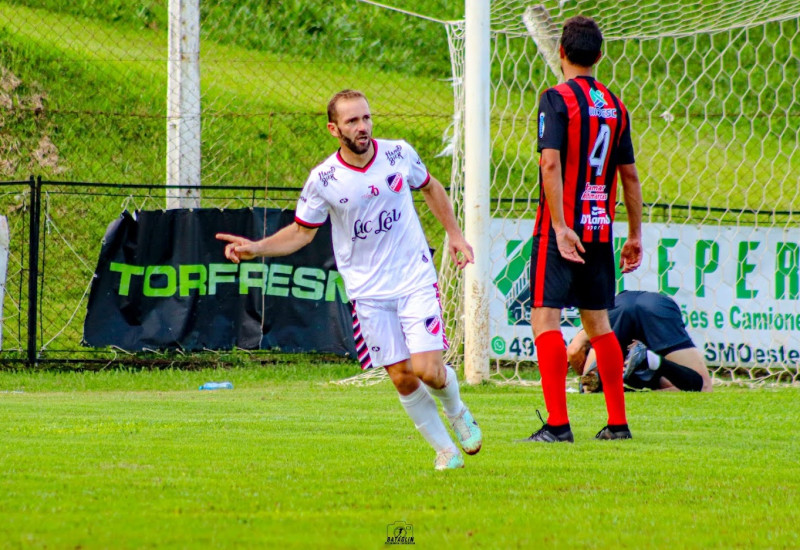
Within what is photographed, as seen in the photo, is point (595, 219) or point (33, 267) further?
point (33, 267)

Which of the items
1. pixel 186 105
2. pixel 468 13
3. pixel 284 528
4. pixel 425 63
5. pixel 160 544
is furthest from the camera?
pixel 425 63

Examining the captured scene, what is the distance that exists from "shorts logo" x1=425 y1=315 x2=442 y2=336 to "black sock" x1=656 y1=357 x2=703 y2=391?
15.3 feet

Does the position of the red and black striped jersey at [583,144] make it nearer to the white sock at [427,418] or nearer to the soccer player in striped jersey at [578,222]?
the soccer player in striped jersey at [578,222]

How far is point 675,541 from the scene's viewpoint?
356 cm

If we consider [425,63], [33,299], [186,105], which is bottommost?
[33,299]

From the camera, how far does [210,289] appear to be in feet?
37.6

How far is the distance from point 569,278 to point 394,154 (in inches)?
48.4

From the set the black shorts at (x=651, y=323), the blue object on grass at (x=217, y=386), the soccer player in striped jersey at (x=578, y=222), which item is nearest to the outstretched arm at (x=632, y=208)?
the soccer player in striped jersey at (x=578, y=222)

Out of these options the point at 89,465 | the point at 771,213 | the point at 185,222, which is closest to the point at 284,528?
the point at 89,465

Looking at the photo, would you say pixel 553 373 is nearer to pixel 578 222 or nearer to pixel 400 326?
pixel 578 222

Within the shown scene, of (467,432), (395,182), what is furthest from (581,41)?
(467,432)

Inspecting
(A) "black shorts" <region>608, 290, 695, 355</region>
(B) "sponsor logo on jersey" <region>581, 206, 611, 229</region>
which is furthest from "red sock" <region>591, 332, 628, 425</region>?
(A) "black shorts" <region>608, 290, 695, 355</region>

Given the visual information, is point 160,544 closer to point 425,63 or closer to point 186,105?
point 186,105

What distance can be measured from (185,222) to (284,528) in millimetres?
8156
